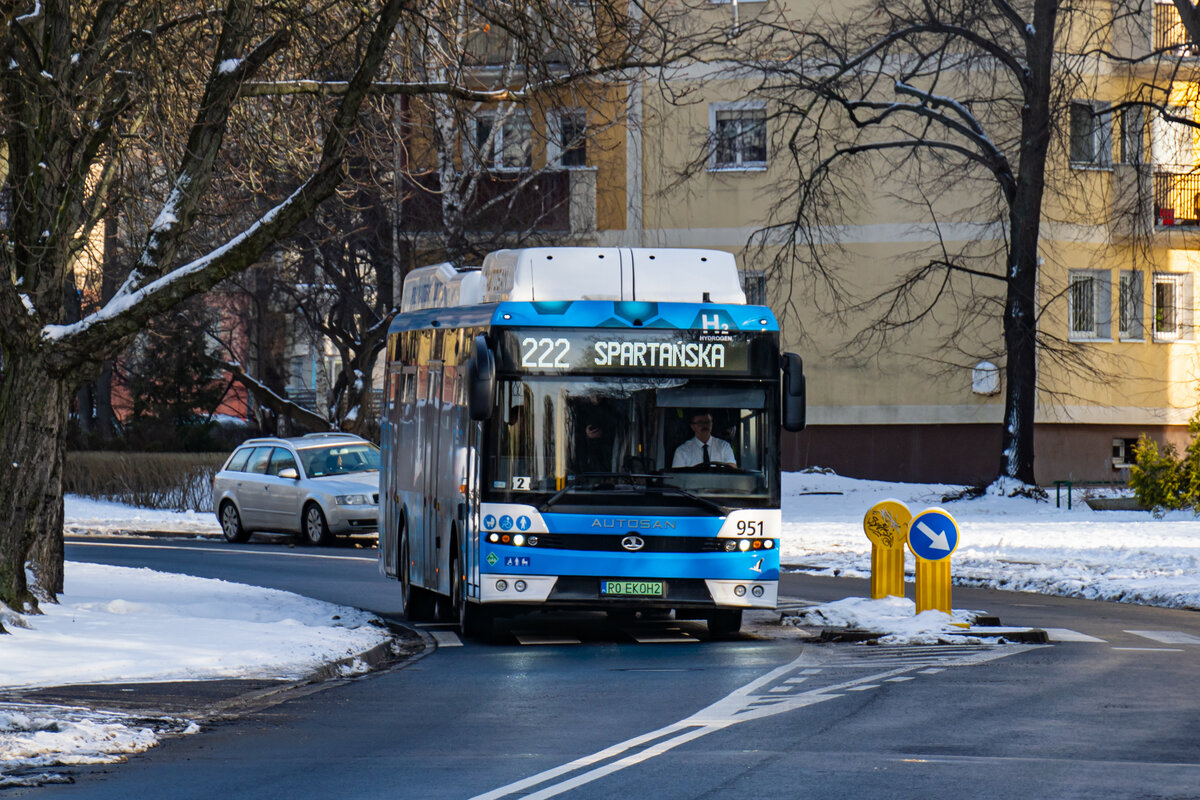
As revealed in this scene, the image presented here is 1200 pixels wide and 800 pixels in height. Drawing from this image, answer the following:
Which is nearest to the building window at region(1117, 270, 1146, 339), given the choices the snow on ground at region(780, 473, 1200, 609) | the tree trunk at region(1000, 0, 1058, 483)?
the snow on ground at region(780, 473, 1200, 609)

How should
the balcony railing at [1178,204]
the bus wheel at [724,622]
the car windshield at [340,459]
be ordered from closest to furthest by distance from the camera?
the bus wheel at [724,622] → the car windshield at [340,459] → the balcony railing at [1178,204]

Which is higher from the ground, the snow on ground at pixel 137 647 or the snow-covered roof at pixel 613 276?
the snow-covered roof at pixel 613 276

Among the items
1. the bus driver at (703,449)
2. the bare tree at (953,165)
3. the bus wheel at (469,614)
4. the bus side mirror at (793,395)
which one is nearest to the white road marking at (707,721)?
the bus driver at (703,449)

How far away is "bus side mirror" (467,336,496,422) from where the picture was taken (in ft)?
48.0

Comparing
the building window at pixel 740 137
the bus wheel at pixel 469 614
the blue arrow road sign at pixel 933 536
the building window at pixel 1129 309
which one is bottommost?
the bus wheel at pixel 469 614

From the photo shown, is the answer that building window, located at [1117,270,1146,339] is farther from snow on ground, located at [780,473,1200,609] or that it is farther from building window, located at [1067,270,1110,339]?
snow on ground, located at [780,473,1200,609]

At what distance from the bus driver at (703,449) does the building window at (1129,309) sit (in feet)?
92.6

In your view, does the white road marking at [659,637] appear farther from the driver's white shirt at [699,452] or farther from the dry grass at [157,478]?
the dry grass at [157,478]

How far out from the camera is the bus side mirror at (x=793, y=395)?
15125 mm

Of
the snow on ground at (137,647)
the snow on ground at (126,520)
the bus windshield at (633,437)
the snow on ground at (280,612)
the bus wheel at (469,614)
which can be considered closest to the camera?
the snow on ground at (137,647)

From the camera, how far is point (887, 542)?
16500 mm

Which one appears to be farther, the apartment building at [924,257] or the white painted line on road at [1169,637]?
the apartment building at [924,257]

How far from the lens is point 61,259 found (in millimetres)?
14875

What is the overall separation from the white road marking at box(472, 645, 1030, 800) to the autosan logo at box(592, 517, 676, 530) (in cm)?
155
